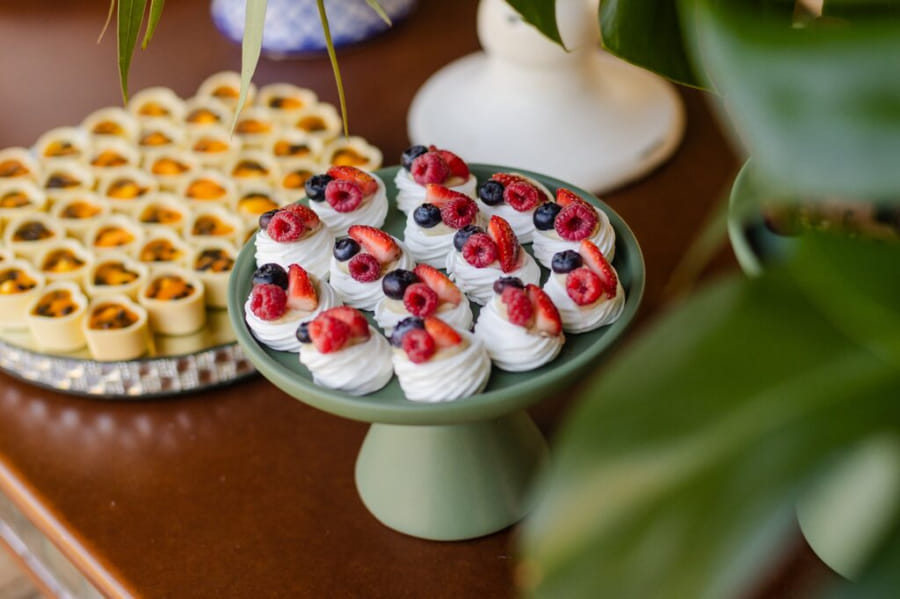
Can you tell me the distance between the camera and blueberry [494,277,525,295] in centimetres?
65

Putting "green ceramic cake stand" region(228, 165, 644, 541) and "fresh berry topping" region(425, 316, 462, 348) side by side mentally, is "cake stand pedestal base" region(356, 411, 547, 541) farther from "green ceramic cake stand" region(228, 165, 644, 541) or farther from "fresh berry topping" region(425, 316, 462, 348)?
"fresh berry topping" region(425, 316, 462, 348)

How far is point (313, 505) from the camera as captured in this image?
778mm

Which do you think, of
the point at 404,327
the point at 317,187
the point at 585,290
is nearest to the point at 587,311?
the point at 585,290

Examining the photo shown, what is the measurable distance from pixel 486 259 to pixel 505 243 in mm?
18

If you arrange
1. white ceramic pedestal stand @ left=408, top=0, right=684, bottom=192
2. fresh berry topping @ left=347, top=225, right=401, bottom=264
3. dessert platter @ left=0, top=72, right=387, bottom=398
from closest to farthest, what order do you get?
fresh berry topping @ left=347, top=225, right=401, bottom=264
dessert platter @ left=0, top=72, right=387, bottom=398
white ceramic pedestal stand @ left=408, top=0, right=684, bottom=192

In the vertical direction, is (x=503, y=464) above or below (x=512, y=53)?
below

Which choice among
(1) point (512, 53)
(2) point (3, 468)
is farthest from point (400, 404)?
(1) point (512, 53)

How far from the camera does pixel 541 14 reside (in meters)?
0.66

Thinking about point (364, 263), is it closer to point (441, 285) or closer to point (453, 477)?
point (441, 285)

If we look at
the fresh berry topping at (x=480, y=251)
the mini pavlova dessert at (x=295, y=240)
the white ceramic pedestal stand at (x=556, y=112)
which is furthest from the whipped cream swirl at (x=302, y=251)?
the white ceramic pedestal stand at (x=556, y=112)

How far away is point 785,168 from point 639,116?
886 millimetres

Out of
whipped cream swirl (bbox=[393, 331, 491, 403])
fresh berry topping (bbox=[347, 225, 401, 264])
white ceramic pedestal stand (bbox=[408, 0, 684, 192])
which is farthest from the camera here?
→ white ceramic pedestal stand (bbox=[408, 0, 684, 192])

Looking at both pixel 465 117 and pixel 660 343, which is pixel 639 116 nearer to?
pixel 465 117

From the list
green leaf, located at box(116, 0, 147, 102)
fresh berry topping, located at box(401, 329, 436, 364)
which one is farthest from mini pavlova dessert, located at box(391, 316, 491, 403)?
green leaf, located at box(116, 0, 147, 102)
